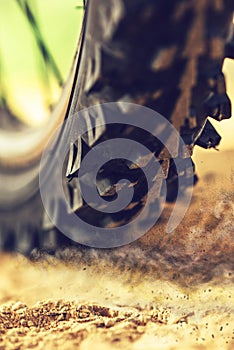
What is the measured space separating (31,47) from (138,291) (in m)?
2.74

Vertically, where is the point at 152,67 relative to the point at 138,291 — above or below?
above

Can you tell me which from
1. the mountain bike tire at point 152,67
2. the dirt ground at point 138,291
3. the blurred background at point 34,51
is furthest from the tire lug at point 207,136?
→ the blurred background at point 34,51

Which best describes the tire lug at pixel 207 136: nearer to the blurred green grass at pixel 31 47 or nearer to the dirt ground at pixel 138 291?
the dirt ground at pixel 138 291

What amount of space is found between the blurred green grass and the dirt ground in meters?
1.96

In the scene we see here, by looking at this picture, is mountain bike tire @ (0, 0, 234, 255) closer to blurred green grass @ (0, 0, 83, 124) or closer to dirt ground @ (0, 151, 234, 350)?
dirt ground @ (0, 151, 234, 350)

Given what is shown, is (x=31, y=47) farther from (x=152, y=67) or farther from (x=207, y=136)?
(x=152, y=67)

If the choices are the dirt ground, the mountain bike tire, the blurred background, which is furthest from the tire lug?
the blurred background

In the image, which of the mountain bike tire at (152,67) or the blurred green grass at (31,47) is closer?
the mountain bike tire at (152,67)

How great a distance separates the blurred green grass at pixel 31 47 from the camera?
4555 millimetres

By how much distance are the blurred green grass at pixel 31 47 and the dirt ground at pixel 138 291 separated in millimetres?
1964

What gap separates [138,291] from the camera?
2.85 m

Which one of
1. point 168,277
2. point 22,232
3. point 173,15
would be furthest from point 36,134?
point 173,15

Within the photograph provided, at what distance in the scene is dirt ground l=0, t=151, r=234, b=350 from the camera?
2568mm

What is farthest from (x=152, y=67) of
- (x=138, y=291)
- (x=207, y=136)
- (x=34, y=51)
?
(x=34, y=51)
